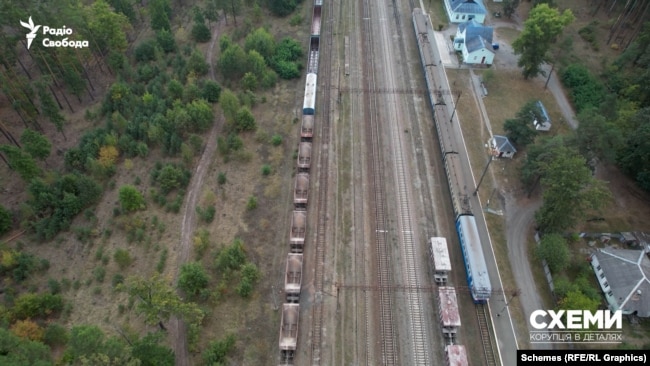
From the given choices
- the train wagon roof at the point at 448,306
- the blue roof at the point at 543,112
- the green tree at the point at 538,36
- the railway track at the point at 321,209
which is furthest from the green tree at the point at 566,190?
the green tree at the point at 538,36

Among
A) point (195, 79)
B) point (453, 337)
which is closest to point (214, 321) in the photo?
point (453, 337)

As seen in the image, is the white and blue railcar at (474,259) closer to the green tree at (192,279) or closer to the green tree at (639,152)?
the green tree at (639,152)

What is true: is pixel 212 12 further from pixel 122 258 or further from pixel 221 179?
pixel 122 258

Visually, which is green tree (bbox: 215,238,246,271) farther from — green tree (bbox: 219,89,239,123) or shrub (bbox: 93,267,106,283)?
green tree (bbox: 219,89,239,123)

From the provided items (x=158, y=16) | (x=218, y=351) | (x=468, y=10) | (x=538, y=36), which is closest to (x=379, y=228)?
(x=218, y=351)

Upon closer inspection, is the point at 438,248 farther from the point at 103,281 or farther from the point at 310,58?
the point at 310,58

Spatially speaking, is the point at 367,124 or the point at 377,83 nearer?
the point at 367,124
